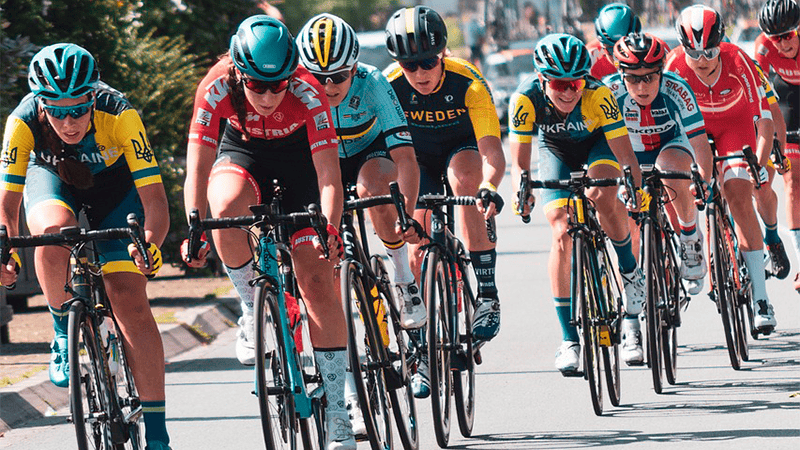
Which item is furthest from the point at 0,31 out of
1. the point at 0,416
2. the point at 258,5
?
the point at 258,5

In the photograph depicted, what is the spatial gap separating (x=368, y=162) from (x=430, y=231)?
675mm

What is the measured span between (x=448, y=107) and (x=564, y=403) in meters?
1.77

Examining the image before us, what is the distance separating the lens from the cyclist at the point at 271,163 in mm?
6375

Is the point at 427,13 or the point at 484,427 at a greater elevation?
the point at 427,13

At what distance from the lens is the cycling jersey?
933 centimetres

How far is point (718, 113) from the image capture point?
10258 millimetres

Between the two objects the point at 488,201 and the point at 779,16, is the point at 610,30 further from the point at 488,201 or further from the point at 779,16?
the point at 488,201

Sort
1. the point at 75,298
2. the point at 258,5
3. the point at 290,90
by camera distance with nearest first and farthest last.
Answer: the point at 75,298
the point at 290,90
the point at 258,5

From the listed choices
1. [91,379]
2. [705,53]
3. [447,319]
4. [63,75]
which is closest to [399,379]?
[447,319]

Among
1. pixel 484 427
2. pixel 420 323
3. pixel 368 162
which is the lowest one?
pixel 484 427

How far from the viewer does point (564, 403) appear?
8391mm

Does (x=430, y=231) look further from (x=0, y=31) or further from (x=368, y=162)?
(x=0, y=31)

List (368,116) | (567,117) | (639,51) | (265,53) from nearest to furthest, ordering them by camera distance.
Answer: (265,53)
(368,116)
(567,117)
(639,51)

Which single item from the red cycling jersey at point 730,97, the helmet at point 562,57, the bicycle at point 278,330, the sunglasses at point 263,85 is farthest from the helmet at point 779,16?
the bicycle at point 278,330
